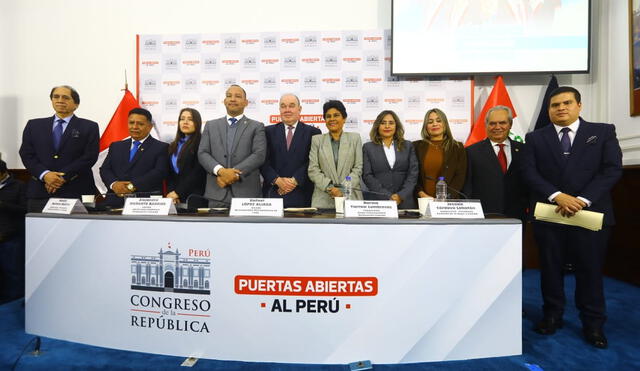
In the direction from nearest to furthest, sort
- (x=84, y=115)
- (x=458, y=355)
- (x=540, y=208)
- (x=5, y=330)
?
(x=458, y=355) → (x=540, y=208) → (x=5, y=330) → (x=84, y=115)

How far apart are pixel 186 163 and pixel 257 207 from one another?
4.56 feet

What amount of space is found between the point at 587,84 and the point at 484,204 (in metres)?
2.27

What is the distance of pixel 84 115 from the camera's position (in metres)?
3.82

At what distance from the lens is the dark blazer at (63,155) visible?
2.54 meters

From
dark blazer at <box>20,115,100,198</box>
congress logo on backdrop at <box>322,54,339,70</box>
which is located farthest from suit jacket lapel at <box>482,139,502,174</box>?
dark blazer at <box>20,115,100,198</box>

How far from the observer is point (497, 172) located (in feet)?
7.80

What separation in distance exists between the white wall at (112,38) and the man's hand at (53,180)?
1.55 metres

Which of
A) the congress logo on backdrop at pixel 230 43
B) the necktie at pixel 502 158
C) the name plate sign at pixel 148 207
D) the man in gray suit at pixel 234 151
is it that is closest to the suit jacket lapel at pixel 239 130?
the man in gray suit at pixel 234 151

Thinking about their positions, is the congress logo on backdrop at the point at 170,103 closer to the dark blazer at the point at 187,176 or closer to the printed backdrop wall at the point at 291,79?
the printed backdrop wall at the point at 291,79

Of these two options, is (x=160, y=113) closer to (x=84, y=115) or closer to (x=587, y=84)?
(x=84, y=115)

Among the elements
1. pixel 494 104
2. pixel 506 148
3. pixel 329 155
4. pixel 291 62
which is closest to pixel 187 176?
pixel 329 155

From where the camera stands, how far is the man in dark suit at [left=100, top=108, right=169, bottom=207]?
2514mm

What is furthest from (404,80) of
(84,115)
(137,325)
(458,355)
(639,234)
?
(84,115)

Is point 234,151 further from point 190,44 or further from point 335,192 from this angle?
point 190,44
